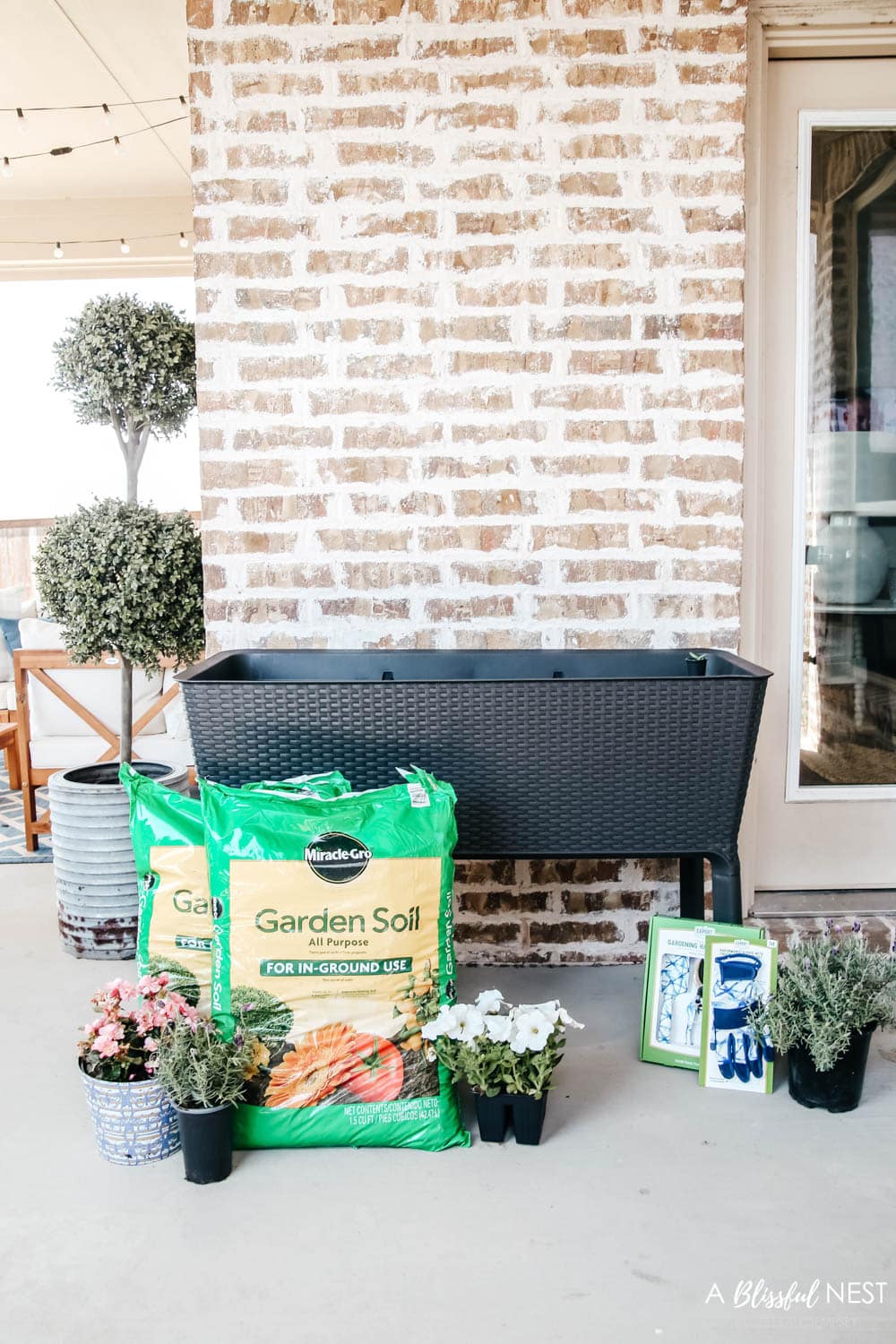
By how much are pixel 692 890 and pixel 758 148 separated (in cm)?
166

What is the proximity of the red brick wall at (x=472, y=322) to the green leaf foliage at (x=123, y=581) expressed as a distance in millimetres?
209

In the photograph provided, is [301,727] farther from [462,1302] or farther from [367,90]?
[367,90]

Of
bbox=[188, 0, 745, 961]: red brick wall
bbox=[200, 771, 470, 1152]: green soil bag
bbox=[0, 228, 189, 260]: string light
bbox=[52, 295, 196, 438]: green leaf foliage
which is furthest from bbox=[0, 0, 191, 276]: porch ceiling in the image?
bbox=[200, 771, 470, 1152]: green soil bag

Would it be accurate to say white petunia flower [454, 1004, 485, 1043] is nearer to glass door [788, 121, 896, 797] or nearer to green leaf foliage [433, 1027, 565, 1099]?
green leaf foliage [433, 1027, 565, 1099]

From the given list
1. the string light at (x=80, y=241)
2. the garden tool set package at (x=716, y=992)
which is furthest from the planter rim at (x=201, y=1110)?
the string light at (x=80, y=241)

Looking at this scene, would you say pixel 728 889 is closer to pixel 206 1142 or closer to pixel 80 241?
pixel 206 1142

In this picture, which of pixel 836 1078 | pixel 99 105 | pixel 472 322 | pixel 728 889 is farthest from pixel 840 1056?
pixel 99 105

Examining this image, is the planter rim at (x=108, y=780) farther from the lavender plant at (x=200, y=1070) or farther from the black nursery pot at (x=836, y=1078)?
the black nursery pot at (x=836, y=1078)

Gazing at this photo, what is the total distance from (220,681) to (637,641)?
3.23 feet

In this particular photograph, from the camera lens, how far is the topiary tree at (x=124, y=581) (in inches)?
104

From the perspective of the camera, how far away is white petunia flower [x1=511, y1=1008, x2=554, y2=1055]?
1746 millimetres

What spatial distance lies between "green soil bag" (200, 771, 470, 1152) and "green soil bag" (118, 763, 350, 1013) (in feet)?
1.07

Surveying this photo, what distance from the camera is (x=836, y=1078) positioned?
1.89m

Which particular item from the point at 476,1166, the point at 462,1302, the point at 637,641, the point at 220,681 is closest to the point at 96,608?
the point at 220,681
